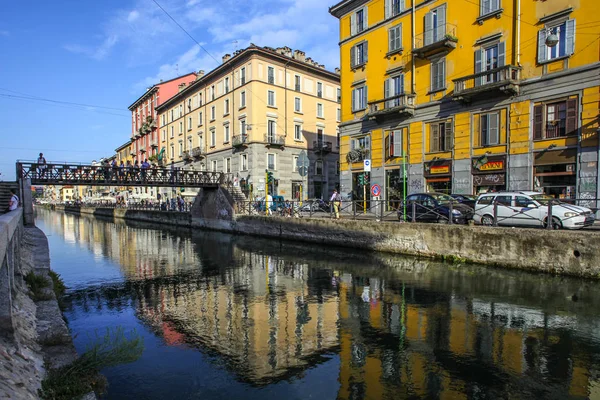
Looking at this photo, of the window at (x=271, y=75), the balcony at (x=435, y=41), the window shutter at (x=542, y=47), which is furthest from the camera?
the window at (x=271, y=75)

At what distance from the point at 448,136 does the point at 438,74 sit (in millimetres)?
3991

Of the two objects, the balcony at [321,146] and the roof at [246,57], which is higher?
the roof at [246,57]

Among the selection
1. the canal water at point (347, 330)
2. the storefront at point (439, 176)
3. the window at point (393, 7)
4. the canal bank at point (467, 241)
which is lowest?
the canal water at point (347, 330)

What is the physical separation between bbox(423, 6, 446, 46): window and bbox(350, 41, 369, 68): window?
16.6 ft

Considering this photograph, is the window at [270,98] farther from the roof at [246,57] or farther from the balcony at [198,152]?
the balcony at [198,152]

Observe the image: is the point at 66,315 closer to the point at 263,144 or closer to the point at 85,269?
the point at 85,269

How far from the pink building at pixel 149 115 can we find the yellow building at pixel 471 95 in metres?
34.3

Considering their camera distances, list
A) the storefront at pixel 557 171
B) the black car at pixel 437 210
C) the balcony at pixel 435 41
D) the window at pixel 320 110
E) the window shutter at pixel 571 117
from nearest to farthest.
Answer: the black car at pixel 437 210 < the window shutter at pixel 571 117 < the storefront at pixel 557 171 < the balcony at pixel 435 41 < the window at pixel 320 110

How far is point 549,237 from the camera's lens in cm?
1133

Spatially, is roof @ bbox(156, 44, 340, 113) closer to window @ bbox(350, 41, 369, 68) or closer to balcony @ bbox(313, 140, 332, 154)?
balcony @ bbox(313, 140, 332, 154)

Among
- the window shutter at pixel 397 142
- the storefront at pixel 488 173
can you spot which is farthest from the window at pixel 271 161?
the storefront at pixel 488 173

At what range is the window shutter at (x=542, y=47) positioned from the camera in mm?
18391

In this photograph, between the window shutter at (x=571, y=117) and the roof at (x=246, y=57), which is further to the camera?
the roof at (x=246, y=57)

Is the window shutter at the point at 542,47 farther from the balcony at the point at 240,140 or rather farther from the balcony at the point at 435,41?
the balcony at the point at 240,140
